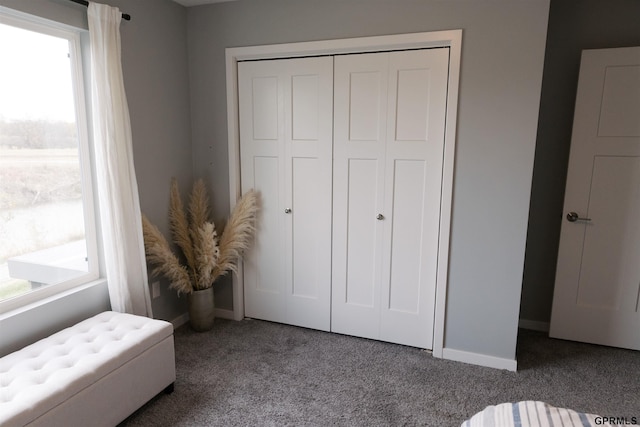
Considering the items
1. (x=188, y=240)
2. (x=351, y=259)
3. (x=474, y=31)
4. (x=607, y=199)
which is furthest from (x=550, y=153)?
(x=188, y=240)

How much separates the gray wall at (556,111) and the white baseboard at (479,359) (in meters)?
0.73

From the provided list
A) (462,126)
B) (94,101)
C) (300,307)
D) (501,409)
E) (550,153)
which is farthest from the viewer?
(300,307)

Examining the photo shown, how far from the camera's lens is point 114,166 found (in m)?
2.41

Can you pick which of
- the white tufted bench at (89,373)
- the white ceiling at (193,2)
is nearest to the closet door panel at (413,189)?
the white ceiling at (193,2)

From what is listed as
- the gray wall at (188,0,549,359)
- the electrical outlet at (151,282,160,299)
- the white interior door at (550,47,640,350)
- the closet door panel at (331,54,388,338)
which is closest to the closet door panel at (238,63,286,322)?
the gray wall at (188,0,549,359)

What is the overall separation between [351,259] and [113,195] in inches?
63.9

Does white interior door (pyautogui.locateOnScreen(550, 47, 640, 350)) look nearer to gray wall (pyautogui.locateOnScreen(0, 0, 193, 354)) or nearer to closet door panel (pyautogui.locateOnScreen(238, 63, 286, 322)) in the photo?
closet door panel (pyautogui.locateOnScreen(238, 63, 286, 322))

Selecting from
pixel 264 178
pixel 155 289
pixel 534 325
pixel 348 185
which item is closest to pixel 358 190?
pixel 348 185

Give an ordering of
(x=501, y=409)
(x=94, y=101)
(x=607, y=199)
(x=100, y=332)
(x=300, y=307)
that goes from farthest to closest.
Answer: (x=300, y=307) < (x=607, y=199) < (x=94, y=101) < (x=100, y=332) < (x=501, y=409)

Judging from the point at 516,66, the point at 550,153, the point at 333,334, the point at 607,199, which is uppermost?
the point at 516,66

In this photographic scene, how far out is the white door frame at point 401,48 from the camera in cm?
250

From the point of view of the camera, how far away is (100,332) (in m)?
2.19

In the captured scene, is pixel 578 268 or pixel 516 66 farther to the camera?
pixel 578 268

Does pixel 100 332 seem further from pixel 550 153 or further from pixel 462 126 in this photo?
pixel 550 153
